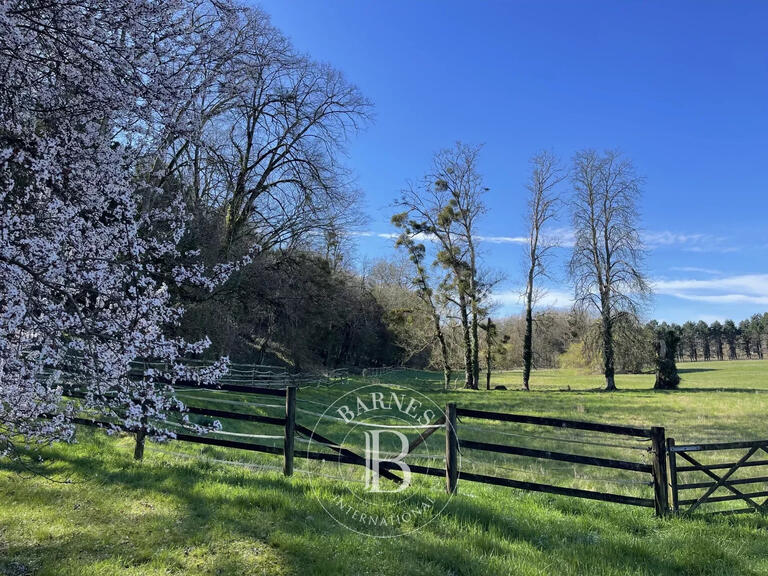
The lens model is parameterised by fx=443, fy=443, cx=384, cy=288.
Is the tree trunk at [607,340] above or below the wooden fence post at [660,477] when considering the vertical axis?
above

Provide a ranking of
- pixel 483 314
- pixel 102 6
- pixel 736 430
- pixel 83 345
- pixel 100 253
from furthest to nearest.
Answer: pixel 483 314, pixel 736 430, pixel 100 253, pixel 83 345, pixel 102 6

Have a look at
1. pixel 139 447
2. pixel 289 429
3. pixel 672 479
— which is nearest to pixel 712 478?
pixel 672 479

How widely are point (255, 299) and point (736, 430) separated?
1999cm

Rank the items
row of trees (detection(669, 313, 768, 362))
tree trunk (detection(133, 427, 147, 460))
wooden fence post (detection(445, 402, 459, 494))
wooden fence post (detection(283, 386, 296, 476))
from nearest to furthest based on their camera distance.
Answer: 1. wooden fence post (detection(445, 402, 459, 494))
2. wooden fence post (detection(283, 386, 296, 476))
3. tree trunk (detection(133, 427, 147, 460))
4. row of trees (detection(669, 313, 768, 362))

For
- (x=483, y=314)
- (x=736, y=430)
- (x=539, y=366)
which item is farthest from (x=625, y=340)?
(x=539, y=366)

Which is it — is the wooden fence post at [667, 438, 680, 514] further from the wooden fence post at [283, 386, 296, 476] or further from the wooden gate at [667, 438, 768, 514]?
the wooden fence post at [283, 386, 296, 476]

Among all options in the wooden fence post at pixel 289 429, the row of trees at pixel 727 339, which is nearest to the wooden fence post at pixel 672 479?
the wooden fence post at pixel 289 429

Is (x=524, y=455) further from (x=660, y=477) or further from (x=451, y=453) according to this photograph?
(x=660, y=477)

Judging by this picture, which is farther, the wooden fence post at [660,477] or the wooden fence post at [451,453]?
the wooden fence post at [451,453]

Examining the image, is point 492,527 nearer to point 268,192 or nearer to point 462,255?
point 268,192

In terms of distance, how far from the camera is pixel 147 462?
22.7 ft

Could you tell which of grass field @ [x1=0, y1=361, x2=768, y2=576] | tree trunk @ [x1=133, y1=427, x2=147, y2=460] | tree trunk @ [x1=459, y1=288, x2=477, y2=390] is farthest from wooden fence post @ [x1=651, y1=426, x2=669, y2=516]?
tree trunk @ [x1=459, y1=288, x2=477, y2=390]

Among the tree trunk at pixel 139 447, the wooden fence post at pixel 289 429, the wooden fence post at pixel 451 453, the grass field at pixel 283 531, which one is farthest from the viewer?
the tree trunk at pixel 139 447

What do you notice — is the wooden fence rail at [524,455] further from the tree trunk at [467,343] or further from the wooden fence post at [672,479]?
the tree trunk at [467,343]
